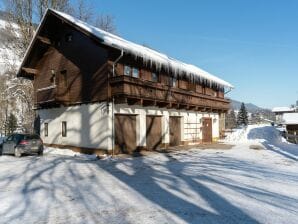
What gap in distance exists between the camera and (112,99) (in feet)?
60.7

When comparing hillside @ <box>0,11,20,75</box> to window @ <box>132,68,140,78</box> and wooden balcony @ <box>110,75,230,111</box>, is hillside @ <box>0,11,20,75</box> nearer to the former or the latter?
window @ <box>132,68,140,78</box>

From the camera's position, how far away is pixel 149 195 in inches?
326

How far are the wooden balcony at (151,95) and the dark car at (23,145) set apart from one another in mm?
5786

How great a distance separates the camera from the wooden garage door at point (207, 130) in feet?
95.1

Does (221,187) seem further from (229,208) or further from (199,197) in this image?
(229,208)

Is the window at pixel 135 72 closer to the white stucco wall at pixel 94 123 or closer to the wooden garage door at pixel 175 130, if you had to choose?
the white stucco wall at pixel 94 123

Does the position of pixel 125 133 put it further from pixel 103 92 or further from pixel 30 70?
pixel 30 70

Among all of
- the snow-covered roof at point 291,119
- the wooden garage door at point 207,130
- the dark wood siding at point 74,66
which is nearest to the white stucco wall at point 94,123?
the dark wood siding at point 74,66

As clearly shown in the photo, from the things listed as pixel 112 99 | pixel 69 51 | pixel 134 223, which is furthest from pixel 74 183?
pixel 69 51

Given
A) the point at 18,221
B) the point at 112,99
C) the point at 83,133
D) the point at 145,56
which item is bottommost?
the point at 18,221

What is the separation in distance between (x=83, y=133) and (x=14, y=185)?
1018cm

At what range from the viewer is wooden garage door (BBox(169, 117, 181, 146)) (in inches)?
946

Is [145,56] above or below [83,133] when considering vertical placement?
above

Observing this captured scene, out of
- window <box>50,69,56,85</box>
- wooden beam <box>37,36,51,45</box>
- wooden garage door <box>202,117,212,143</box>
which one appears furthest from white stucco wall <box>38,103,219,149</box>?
wooden beam <box>37,36,51,45</box>
